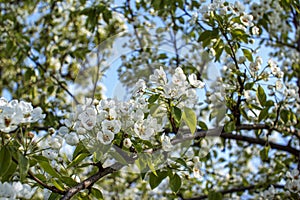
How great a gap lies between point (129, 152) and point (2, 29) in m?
2.67

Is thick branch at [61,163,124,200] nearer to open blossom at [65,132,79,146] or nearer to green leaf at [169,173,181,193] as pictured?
open blossom at [65,132,79,146]

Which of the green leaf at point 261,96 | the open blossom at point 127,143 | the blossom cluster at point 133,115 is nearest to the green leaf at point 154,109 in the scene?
the blossom cluster at point 133,115

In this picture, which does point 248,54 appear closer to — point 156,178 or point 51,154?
point 156,178

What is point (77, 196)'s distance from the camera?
61.6 inches

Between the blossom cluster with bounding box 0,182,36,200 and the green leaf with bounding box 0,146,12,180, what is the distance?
1.45 ft

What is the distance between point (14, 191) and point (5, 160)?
1.86 feet

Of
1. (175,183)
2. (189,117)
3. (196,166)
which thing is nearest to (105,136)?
(189,117)

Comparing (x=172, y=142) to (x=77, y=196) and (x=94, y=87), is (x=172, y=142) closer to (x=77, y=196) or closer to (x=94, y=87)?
(x=77, y=196)

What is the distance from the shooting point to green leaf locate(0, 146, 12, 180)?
Answer: 1.19m

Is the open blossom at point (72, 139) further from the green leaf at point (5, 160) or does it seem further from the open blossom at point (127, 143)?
the green leaf at point (5, 160)

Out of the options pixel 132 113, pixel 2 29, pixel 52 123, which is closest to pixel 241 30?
pixel 132 113

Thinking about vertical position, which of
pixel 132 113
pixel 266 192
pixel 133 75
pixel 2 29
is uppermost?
pixel 2 29

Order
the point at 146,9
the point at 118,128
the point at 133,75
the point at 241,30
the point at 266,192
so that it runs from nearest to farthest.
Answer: the point at 118,128 < the point at 241,30 < the point at 133,75 < the point at 266,192 < the point at 146,9

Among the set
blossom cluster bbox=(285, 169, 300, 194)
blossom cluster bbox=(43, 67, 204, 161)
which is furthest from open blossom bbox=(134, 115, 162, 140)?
blossom cluster bbox=(285, 169, 300, 194)
